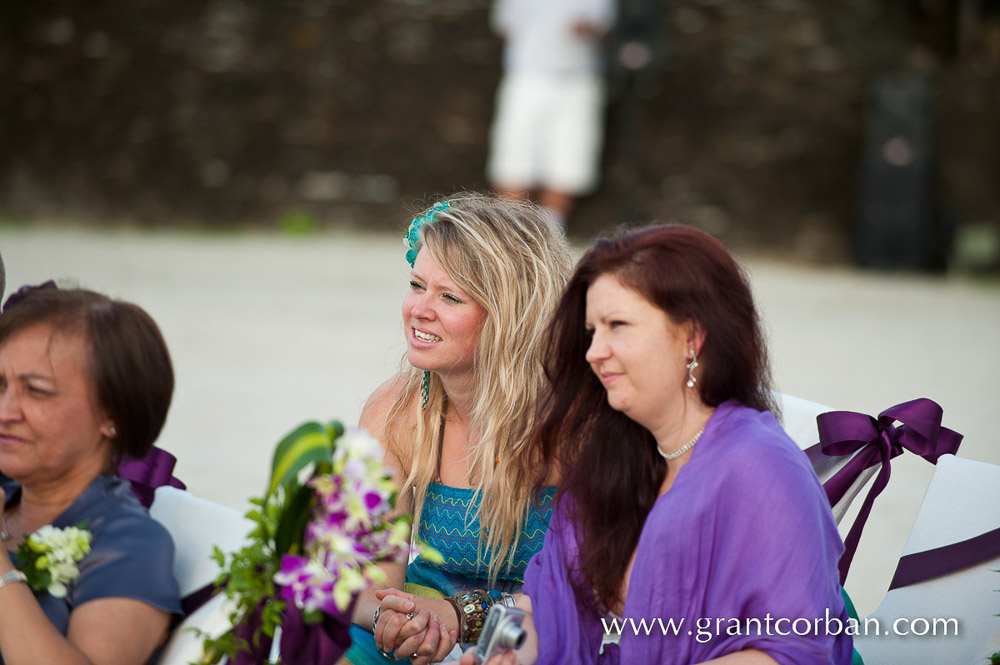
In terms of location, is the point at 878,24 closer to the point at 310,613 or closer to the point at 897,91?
the point at 897,91

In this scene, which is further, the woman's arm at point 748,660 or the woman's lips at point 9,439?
the woman's lips at point 9,439

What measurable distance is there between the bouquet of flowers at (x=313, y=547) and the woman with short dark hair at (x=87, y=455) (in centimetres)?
48

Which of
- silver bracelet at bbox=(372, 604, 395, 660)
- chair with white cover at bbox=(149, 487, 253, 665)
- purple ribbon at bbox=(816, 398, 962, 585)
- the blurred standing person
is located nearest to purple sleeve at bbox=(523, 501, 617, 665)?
silver bracelet at bbox=(372, 604, 395, 660)

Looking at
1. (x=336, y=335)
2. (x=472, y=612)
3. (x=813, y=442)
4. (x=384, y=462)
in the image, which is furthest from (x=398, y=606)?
(x=336, y=335)

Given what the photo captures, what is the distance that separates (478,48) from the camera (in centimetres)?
1120

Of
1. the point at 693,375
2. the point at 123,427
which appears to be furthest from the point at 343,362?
the point at 693,375

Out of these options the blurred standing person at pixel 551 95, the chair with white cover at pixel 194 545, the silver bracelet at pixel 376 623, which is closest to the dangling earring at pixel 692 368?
the silver bracelet at pixel 376 623

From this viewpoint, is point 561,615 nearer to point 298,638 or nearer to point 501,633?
point 501,633

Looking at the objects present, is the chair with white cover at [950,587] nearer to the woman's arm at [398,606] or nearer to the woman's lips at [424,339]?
the woman's arm at [398,606]

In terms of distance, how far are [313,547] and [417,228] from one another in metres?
1.18

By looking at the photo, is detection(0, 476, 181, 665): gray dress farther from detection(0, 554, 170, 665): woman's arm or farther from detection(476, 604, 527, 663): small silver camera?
detection(476, 604, 527, 663): small silver camera

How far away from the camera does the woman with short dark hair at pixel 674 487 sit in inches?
77.7

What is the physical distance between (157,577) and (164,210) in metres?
9.73

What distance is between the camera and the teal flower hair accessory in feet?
8.99
